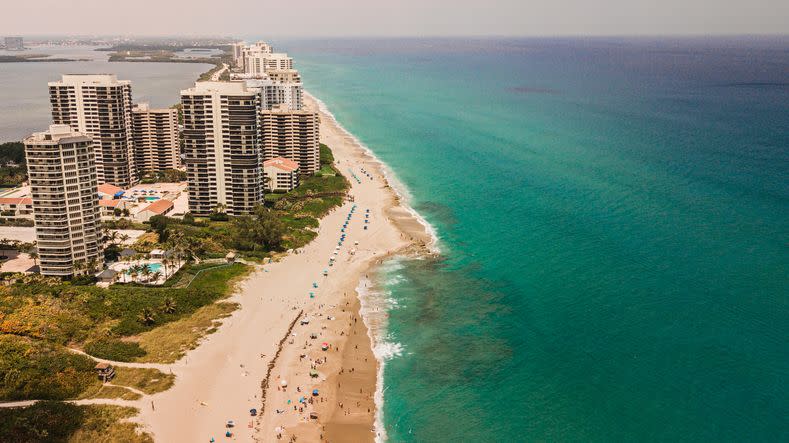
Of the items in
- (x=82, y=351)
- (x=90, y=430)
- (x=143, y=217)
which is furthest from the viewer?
(x=143, y=217)

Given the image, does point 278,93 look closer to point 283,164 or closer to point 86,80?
point 283,164

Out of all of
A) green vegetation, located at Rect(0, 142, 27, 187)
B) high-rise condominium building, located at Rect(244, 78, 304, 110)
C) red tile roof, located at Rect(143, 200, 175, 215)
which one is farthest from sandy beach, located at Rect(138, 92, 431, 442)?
high-rise condominium building, located at Rect(244, 78, 304, 110)

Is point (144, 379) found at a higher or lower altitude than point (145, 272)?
lower

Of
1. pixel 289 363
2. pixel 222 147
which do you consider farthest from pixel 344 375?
pixel 222 147

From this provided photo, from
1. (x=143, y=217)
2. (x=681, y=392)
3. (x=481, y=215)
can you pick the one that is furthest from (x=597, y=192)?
(x=143, y=217)

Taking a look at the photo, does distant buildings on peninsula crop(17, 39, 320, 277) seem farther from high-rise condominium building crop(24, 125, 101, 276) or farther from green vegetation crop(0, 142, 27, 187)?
green vegetation crop(0, 142, 27, 187)

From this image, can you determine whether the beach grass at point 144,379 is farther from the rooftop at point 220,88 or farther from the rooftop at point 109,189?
the rooftop at point 109,189

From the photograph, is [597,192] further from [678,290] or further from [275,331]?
[275,331]
